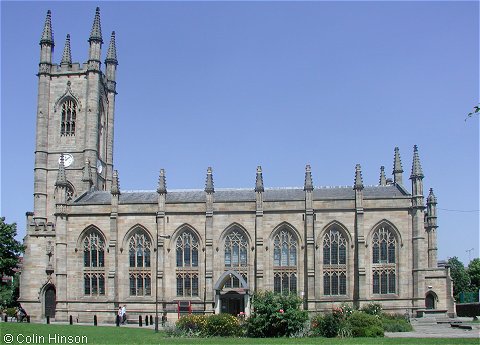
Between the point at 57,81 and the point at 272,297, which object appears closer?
the point at 272,297

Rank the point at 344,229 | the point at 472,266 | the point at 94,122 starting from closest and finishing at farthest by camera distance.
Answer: the point at 344,229
the point at 94,122
the point at 472,266

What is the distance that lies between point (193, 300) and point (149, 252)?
6076 millimetres

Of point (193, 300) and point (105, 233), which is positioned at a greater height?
point (105, 233)

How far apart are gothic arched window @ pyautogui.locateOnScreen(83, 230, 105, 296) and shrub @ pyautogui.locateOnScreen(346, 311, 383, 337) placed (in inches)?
1212

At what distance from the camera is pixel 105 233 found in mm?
65562

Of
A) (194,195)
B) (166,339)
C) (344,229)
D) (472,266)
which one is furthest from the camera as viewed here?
(472,266)

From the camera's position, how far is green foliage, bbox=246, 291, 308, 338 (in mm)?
40750

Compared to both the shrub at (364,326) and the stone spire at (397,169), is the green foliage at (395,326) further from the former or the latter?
the stone spire at (397,169)

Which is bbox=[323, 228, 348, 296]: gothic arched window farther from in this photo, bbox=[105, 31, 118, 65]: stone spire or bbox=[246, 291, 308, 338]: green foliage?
bbox=[105, 31, 118, 65]: stone spire

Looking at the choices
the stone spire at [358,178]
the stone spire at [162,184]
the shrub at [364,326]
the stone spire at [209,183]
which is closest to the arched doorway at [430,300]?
the stone spire at [358,178]

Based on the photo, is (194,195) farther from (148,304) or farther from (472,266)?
(472,266)

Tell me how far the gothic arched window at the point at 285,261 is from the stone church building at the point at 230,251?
0.09 m

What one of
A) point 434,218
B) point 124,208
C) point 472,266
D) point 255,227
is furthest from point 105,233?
point 472,266

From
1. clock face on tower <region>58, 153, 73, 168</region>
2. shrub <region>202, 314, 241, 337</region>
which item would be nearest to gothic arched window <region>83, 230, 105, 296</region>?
clock face on tower <region>58, 153, 73, 168</region>
